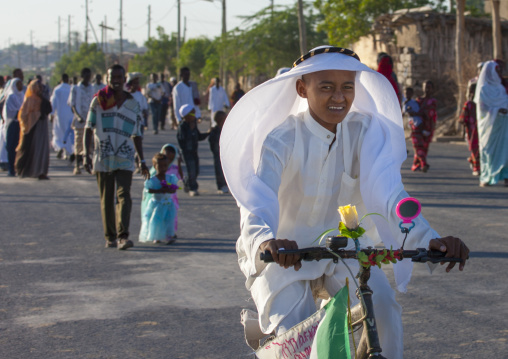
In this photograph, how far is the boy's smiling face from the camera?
3867 millimetres

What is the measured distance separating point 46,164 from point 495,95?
833 cm

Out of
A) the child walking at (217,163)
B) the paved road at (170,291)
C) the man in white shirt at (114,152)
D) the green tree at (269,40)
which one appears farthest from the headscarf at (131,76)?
the green tree at (269,40)

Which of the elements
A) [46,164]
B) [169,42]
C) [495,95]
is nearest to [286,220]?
[495,95]

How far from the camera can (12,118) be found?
16844 mm

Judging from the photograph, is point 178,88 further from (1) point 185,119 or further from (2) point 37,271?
(2) point 37,271

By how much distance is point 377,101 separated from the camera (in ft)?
13.6

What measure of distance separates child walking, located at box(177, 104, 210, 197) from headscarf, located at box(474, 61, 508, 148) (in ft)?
15.1

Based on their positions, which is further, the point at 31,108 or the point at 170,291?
the point at 31,108

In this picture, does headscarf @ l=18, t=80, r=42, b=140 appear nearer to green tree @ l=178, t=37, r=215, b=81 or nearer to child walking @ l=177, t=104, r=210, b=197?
child walking @ l=177, t=104, r=210, b=197

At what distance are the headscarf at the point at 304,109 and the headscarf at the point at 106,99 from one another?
5.12m

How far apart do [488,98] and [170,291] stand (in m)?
8.47

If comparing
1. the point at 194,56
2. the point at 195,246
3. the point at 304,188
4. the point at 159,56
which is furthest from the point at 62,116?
the point at 159,56

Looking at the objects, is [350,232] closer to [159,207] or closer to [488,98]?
[159,207]

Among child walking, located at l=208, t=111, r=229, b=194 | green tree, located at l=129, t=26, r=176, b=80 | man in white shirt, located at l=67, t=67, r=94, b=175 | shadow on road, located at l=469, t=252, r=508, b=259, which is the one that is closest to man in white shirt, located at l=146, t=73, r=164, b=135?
man in white shirt, located at l=67, t=67, r=94, b=175
